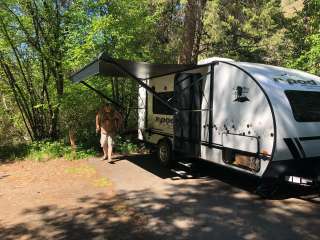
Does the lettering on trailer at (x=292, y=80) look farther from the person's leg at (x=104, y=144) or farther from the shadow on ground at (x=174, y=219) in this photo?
the person's leg at (x=104, y=144)

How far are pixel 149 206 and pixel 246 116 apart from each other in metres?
2.45

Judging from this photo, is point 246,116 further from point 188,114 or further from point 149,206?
point 149,206

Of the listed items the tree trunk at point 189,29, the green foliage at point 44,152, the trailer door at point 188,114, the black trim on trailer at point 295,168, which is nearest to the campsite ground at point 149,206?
the black trim on trailer at point 295,168

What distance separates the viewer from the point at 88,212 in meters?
6.63

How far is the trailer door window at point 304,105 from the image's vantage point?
6.91m

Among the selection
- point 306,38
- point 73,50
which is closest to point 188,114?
point 73,50

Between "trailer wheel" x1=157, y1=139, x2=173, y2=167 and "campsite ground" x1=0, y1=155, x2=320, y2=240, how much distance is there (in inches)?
12.9

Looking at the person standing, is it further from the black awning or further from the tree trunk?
the tree trunk

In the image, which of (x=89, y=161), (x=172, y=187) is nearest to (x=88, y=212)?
(x=172, y=187)

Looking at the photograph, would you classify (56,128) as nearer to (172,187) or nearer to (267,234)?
(172,187)

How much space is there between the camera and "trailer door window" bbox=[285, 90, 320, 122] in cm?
691

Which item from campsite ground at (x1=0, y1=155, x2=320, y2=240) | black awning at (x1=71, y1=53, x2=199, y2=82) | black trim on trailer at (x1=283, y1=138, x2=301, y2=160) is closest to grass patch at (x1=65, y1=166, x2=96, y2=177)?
campsite ground at (x1=0, y1=155, x2=320, y2=240)

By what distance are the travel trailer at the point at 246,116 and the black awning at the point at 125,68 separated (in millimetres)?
27

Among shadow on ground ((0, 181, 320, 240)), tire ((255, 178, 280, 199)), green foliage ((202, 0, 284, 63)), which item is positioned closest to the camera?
shadow on ground ((0, 181, 320, 240))
